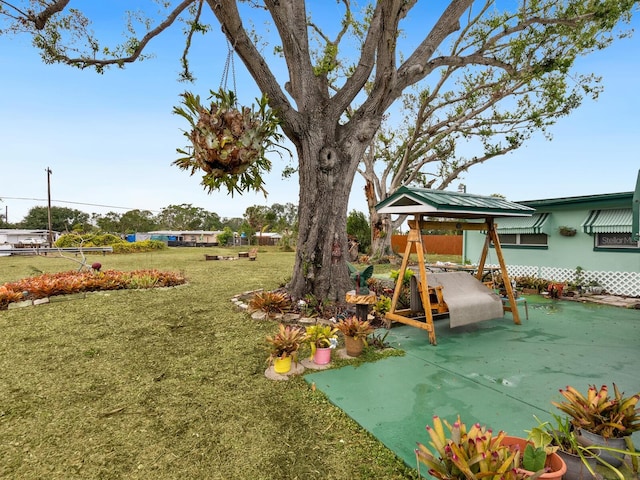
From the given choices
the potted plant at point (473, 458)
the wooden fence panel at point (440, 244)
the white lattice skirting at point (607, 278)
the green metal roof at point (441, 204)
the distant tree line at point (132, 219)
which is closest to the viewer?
the potted plant at point (473, 458)

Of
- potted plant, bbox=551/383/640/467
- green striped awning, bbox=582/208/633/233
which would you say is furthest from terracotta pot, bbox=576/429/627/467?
green striped awning, bbox=582/208/633/233

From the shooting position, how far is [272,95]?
5742 mm

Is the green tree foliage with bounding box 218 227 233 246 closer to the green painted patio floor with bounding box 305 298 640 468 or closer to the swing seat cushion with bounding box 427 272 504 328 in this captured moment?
the green painted patio floor with bounding box 305 298 640 468

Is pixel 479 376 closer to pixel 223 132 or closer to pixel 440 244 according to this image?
pixel 223 132

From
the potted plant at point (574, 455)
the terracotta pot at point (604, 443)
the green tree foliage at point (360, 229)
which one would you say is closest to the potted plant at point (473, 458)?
the potted plant at point (574, 455)

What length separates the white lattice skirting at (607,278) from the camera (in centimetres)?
799

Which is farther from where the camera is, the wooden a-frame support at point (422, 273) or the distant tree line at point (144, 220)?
the distant tree line at point (144, 220)

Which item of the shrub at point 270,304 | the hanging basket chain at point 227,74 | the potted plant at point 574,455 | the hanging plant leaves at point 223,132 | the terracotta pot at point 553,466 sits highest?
the hanging basket chain at point 227,74

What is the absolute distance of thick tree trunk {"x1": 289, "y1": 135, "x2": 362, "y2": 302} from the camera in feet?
19.4

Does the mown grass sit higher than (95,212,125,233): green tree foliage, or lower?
lower

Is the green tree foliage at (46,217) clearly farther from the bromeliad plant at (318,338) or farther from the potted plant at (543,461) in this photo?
the potted plant at (543,461)

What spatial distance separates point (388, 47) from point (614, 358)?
588 cm

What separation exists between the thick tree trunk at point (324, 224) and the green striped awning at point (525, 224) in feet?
21.0

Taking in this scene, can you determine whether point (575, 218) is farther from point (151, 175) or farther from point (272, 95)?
point (151, 175)
